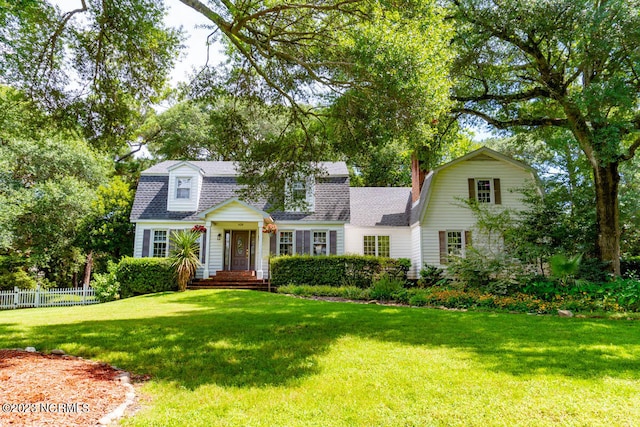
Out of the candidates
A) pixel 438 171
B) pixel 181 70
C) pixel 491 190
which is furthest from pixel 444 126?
pixel 181 70

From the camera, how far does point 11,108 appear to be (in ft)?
27.4

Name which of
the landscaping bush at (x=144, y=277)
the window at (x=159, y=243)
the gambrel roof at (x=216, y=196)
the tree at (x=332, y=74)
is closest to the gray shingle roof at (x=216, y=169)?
the gambrel roof at (x=216, y=196)

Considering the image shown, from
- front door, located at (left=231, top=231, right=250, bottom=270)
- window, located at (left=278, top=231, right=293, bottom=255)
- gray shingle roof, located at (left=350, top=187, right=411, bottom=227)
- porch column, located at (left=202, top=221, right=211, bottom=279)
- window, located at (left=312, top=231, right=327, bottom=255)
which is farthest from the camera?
gray shingle roof, located at (left=350, top=187, right=411, bottom=227)

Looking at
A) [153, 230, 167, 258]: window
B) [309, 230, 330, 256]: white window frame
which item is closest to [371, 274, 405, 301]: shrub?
[309, 230, 330, 256]: white window frame

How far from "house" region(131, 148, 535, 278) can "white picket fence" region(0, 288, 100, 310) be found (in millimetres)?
2846

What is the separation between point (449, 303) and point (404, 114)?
18.6ft

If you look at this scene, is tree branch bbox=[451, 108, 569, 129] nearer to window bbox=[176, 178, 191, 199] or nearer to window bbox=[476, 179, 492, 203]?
window bbox=[476, 179, 492, 203]

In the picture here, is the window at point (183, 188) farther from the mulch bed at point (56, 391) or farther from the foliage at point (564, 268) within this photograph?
the foliage at point (564, 268)

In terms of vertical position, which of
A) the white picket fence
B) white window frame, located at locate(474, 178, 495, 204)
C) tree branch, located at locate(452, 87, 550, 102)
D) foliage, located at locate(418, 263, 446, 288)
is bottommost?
the white picket fence

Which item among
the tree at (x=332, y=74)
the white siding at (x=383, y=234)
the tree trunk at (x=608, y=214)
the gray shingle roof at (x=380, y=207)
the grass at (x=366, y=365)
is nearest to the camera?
the grass at (x=366, y=365)

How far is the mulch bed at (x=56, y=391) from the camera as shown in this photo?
122 inches

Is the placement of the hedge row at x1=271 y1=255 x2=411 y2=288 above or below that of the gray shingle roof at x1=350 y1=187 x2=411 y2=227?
below

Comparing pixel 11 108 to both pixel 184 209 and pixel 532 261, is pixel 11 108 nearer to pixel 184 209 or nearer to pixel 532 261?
pixel 184 209

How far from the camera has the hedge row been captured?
597 inches
